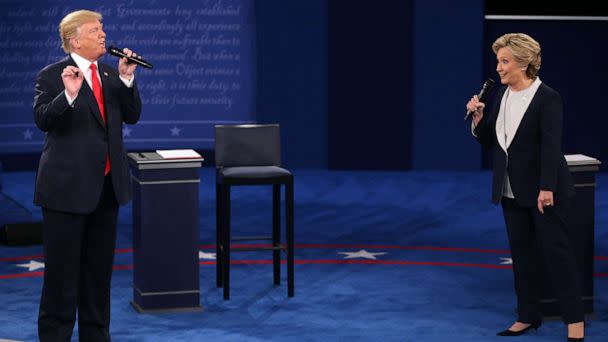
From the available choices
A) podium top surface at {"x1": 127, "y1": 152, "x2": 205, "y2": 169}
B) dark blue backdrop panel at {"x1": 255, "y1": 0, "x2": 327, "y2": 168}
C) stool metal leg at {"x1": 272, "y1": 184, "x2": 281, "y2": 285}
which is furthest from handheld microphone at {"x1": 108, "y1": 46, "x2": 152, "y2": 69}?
dark blue backdrop panel at {"x1": 255, "y1": 0, "x2": 327, "y2": 168}

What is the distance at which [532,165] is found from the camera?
5.64 metres

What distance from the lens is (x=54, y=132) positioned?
16.5 ft

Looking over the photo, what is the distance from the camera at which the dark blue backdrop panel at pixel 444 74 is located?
39.6 ft

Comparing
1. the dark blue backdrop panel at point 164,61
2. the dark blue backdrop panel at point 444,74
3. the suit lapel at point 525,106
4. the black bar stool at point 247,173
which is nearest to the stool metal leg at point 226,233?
the black bar stool at point 247,173

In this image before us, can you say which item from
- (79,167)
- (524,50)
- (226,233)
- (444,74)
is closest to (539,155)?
Answer: (524,50)

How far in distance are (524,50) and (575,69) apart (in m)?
6.89

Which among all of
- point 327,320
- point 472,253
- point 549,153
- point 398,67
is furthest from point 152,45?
point 549,153

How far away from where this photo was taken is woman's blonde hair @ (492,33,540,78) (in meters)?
5.62

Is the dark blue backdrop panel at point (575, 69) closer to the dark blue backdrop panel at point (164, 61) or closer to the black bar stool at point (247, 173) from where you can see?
the dark blue backdrop panel at point (164, 61)

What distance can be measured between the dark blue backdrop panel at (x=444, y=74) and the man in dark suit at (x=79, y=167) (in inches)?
284

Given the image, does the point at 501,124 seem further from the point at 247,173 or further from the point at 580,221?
the point at 247,173

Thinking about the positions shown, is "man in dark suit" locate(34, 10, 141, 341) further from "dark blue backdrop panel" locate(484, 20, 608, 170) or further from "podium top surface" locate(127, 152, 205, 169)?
"dark blue backdrop panel" locate(484, 20, 608, 170)

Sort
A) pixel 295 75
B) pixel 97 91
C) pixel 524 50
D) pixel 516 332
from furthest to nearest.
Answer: pixel 295 75, pixel 516 332, pixel 524 50, pixel 97 91

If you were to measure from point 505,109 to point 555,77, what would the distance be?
6746 millimetres
